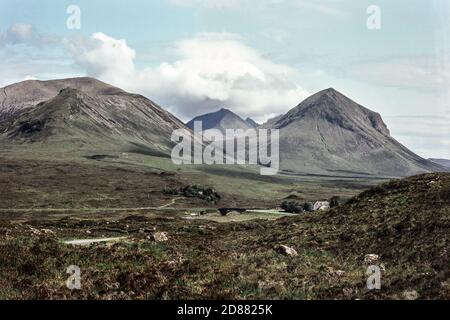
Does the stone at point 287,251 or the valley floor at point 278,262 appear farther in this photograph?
the stone at point 287,251

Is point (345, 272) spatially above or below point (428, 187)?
below

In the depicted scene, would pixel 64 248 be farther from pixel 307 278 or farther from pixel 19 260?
pixel 307 278

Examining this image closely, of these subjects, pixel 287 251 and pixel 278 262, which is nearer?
pixel 278 262

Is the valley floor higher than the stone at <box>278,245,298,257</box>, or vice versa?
the valley floor

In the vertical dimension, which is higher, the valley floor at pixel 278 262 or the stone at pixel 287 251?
the valley floor at pixel 278 262

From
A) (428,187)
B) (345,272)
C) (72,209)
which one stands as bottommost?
(72,209)

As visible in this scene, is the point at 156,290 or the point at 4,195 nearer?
the point at 156,290

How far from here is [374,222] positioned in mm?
41875

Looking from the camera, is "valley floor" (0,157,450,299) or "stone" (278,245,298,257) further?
"stone" (278,245,298,257)
